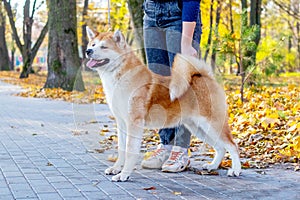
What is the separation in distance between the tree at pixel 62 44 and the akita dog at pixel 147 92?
11.9 metres

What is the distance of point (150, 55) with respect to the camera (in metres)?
5.44

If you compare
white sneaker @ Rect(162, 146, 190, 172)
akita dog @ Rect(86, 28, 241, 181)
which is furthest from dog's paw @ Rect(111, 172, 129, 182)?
white sneaker @ Rect(162, 146, 190, 172)

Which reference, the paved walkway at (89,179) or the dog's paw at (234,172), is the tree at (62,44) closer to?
the paved walkway at (89,179)

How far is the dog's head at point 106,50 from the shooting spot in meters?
4.63

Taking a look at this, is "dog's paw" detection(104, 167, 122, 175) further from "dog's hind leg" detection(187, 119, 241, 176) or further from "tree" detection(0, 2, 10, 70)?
"tree" detection(0, 2, 10, 70)

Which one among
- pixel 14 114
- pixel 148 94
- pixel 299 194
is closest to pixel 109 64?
pixel 148 94

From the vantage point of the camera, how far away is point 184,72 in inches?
188

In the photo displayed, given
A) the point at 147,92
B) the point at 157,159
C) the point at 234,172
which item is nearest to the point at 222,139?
the point at 234,172

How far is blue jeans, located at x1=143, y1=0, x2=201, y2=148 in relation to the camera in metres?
5.20

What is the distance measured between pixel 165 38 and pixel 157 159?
1.26 m

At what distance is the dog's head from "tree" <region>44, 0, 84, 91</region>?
1196 centimetres

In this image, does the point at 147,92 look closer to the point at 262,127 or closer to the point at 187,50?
the point at 187,50

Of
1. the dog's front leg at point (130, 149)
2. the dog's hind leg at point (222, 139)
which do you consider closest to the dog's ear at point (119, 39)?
the dog's front leg at point (130, 149)

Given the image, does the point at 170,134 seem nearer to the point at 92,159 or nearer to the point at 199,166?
the point at 199,166
